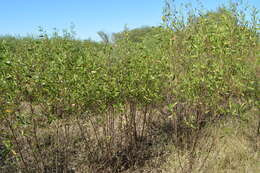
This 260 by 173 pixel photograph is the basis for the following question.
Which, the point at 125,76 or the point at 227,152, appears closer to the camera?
the point at 125,76

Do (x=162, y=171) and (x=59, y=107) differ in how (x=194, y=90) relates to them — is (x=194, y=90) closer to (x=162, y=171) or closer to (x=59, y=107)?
(x=162, y=171)

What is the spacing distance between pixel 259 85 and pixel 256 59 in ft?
1.99

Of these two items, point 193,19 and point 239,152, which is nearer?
point 193,19

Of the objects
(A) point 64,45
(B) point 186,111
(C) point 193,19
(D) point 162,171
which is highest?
(C) point 193,19

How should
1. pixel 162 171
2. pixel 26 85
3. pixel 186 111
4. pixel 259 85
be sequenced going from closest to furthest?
1. pixel 26 85
2. pixel 162 171
3. pixel 259 85
4. pixel 186 111

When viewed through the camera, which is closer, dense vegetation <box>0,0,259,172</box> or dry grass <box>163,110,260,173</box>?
dense vegetation <box>0,0,259,172</box>

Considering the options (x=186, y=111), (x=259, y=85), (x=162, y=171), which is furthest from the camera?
(x=186, y=111)

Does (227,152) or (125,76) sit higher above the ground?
(125,76)

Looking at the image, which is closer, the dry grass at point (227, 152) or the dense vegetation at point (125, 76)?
the dense vegetation at point (125, 76)

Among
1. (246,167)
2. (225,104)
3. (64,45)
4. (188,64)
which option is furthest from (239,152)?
(64,45)

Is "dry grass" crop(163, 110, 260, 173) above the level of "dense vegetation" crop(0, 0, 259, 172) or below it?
below

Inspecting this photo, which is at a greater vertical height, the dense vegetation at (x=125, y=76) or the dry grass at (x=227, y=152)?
the dense vegetation at (x=125, y=76)

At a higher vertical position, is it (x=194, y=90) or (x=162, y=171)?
(x=194, y=90)

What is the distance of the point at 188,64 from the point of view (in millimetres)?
3742
